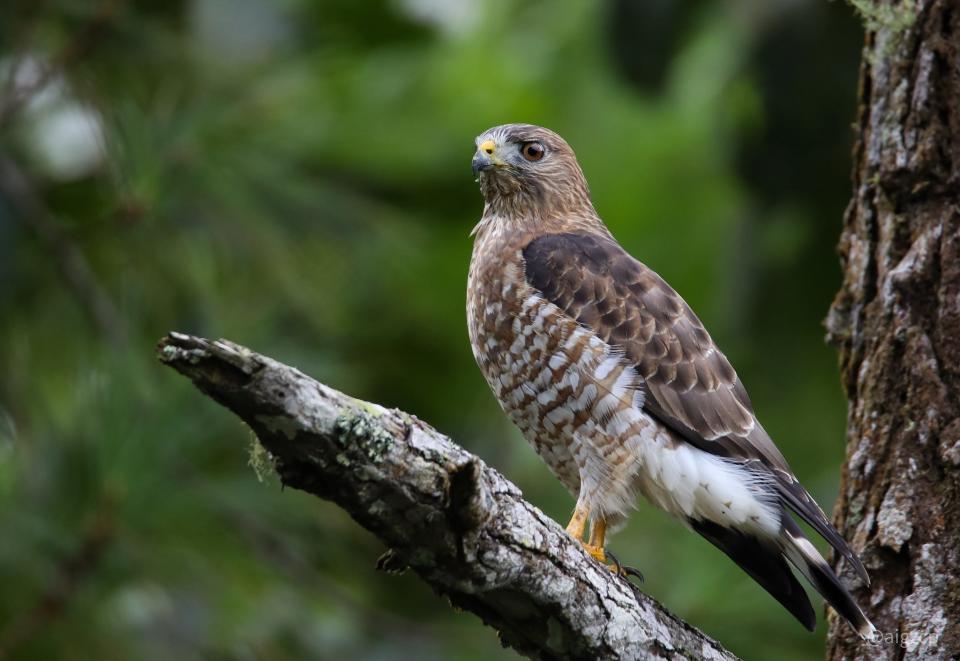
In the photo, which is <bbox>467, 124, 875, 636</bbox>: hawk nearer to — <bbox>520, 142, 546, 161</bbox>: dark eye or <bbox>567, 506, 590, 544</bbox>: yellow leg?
<bbox>567, 506, 590, 544</bbox>: yellow leg

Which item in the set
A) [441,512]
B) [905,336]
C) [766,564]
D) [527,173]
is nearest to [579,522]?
[766,564]

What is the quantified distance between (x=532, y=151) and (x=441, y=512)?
245 centimetres

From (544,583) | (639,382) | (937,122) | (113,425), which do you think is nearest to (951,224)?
(937,122)

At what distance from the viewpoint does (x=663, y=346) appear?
13.2ft

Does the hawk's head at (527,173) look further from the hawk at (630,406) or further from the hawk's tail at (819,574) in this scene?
the hawk's tail at (819,574)

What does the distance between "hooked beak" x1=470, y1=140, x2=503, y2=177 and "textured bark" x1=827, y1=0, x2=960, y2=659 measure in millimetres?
1413

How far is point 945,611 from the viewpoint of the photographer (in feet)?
11.1

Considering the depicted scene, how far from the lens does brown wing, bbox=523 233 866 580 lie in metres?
3.86

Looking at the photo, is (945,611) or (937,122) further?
(937,122)

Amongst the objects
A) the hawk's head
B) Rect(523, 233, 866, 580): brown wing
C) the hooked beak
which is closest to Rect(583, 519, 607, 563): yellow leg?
Rect(523, 233, 866, 580): brown wing

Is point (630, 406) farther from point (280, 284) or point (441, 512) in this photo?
point (280, 284)

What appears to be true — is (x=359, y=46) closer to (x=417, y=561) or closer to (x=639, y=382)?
(x=639, y=382)

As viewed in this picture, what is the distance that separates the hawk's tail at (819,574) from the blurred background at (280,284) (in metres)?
1.10

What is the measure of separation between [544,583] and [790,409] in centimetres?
371
